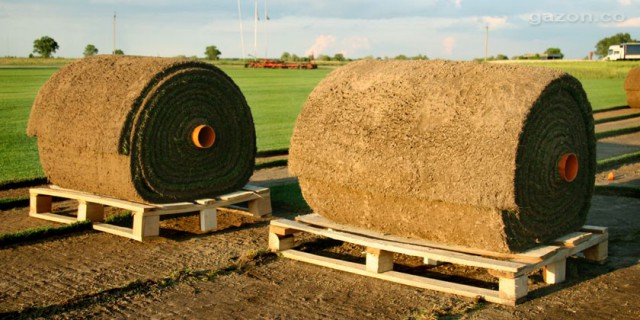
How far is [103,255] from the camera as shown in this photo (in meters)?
7.64

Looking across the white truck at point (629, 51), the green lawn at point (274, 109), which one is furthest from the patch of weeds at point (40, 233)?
the white truck at point (629, 51)

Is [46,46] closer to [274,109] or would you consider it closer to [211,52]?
[211,52]

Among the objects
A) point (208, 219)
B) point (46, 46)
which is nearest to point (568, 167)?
point (208, 219)

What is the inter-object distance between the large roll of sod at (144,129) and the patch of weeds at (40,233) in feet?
1.65

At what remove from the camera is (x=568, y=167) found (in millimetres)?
6891

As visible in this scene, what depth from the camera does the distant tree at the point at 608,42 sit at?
115m

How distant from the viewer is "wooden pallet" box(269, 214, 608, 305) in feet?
20.1

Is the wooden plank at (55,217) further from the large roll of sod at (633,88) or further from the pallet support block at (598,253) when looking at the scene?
the large roll of sod at (633,88)

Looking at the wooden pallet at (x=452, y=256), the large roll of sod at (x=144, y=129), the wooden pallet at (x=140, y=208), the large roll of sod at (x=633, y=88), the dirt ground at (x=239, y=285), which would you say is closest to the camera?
the dirt ground at (x=239, y=285)

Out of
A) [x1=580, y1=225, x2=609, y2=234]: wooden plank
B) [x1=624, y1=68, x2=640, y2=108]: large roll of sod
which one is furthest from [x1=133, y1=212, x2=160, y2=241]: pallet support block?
[x1=624, y1=68, x2=640, y2=108]: large roll of sod

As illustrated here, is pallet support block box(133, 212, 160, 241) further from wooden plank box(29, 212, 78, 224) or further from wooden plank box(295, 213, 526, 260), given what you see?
wooden plank box(295, 213, 526, 260)

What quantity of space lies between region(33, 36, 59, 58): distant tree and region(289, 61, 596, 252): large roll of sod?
97.3 m

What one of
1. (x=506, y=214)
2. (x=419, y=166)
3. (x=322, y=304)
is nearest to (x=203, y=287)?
(x=322, y=304)

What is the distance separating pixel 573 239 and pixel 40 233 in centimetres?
564
